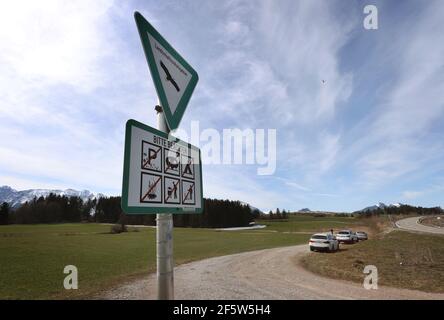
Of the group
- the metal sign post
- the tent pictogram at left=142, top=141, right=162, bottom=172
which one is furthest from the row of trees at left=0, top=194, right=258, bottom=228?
the tent pictogram at left=142, top=141, right=162, bottom=172

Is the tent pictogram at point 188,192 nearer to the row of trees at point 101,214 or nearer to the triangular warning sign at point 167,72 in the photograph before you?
the triangular warning sign at point 167,72

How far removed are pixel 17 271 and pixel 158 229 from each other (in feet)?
76.3

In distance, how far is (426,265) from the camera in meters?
15.6

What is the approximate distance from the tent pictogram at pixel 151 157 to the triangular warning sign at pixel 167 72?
0.27 metres

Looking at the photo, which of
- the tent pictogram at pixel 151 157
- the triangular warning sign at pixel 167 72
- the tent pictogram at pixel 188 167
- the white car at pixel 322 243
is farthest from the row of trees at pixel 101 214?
the tent pictogram at pixel 151 157

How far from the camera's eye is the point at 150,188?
222 centimetres

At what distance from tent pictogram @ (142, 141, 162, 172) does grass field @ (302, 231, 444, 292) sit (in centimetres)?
1372

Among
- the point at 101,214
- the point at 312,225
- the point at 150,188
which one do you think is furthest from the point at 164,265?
the point at 101,214

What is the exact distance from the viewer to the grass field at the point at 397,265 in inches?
518

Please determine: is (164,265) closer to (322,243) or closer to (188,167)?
(188,167)

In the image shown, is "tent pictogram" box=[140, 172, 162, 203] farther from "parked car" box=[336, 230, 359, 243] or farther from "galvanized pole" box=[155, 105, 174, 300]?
"parked car" box=[336, 230, 359, 243]

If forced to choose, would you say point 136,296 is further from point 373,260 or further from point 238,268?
point 373,260

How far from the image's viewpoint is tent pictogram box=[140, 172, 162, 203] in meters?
2.15
